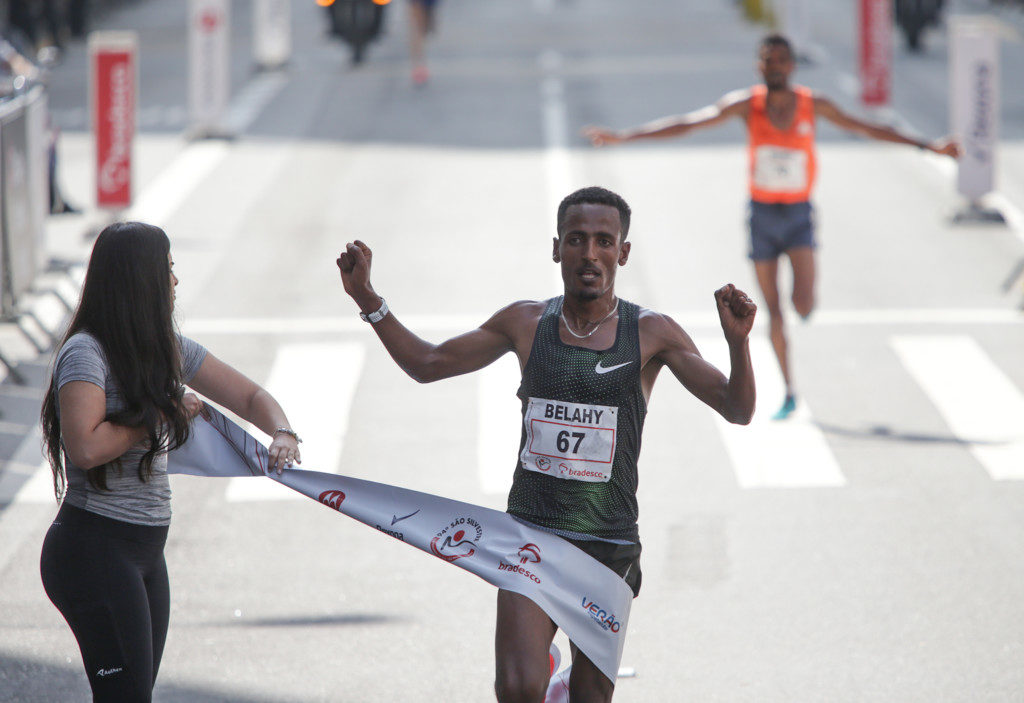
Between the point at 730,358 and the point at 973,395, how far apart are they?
5841 mm

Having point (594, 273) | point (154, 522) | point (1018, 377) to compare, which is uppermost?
point (594, 273)

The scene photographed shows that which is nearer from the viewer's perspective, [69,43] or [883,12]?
[883,12]

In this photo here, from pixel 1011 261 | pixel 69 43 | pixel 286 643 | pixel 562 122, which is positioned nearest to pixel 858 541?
pixel 286 643

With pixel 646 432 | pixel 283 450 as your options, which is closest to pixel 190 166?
pixel 646 432

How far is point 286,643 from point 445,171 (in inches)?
471

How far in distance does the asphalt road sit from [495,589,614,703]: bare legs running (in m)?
1.25

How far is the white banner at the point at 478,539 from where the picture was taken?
4.52m

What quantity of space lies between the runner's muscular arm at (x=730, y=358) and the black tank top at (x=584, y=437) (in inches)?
3.3

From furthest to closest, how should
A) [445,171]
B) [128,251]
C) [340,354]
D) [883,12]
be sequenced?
[883,12] < [445,171] < [340,354] < [128,251]

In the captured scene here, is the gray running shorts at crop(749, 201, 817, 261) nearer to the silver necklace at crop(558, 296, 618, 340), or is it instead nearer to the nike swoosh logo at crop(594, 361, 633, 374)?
the silver necklace at crop(558, 296, 618, 340)

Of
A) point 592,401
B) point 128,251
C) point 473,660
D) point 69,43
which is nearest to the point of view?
point 128,251

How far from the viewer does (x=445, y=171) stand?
1772cm

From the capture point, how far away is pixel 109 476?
4320mm

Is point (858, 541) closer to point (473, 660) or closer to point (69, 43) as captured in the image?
point (473, 660)
